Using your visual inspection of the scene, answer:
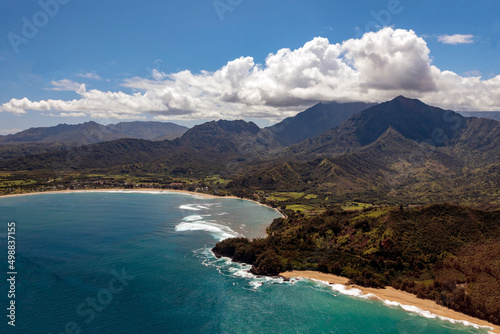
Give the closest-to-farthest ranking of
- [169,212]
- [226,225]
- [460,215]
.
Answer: [460,215]
[226,225]
[169,212]

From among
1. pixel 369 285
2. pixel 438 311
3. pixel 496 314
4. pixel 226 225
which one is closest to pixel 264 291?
pixel 369 285

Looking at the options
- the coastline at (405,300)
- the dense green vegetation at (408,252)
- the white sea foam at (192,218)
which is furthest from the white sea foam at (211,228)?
the coastline at (405,300)

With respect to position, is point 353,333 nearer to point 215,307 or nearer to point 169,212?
point 215,307

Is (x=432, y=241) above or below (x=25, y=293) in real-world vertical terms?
above

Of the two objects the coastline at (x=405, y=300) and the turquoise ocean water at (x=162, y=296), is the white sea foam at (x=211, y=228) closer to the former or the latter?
the turquoise ocean water at (x=162, y=296)

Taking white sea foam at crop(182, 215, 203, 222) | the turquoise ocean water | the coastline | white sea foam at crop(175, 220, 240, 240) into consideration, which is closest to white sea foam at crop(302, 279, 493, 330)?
the coastline

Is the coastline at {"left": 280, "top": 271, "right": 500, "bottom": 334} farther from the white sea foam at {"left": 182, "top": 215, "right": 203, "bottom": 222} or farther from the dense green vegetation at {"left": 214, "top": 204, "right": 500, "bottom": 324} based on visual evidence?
the white sea foam at {"left": 182, "top": 215, "right": 203, "bottom": 222}

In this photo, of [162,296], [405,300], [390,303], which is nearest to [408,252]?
[405,300]

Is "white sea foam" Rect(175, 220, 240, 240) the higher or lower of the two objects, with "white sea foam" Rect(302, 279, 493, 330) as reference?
lower
